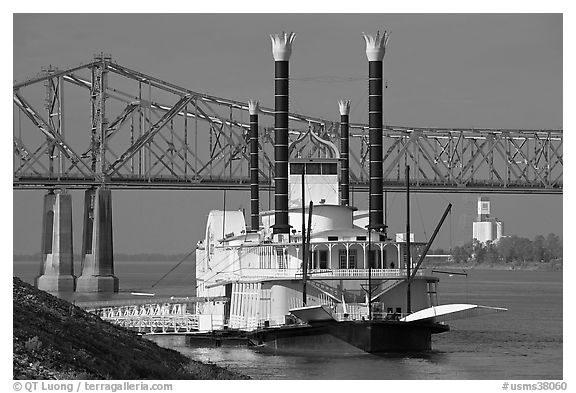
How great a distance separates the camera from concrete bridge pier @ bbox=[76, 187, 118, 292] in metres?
141

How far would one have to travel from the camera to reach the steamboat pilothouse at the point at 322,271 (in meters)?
61.9

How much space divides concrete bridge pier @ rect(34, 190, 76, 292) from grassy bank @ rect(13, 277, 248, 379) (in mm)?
97993

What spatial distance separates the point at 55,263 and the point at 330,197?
76800mm

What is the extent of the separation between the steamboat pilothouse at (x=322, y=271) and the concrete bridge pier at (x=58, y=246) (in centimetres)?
6679

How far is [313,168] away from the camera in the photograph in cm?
7406

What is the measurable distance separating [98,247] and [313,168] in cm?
7211

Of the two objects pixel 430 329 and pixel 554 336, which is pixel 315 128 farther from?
pixel 430 329

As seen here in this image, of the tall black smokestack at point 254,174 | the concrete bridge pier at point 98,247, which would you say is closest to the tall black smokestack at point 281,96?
the tall black smokestack at point 254,174

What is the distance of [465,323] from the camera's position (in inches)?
3620
